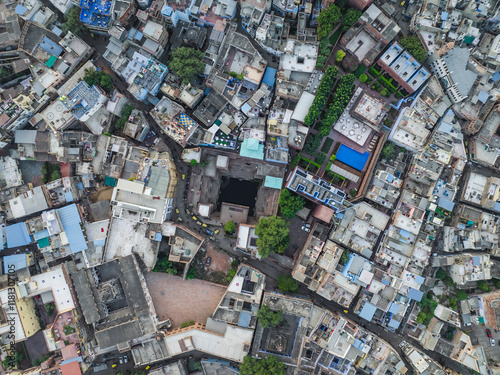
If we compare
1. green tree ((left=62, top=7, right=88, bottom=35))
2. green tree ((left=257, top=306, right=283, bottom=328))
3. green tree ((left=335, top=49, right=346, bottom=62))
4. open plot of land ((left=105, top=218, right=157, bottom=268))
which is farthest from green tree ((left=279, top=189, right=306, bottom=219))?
green tree ((left=62, top=7, right=88, bottom=35))

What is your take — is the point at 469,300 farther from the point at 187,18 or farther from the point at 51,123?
the point at 51,123

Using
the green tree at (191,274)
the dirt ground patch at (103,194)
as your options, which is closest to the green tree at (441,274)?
the green tree at (191,274)

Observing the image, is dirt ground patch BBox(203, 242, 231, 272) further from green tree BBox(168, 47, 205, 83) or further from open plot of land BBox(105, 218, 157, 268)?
green tree BBox(168, 47, 205, 83)

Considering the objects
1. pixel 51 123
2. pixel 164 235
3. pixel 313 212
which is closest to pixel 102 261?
pixel 164 235

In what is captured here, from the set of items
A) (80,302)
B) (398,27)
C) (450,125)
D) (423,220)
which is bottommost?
(80,302)

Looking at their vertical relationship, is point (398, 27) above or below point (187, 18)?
above

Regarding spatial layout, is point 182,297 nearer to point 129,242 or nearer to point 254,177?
point 129,242
